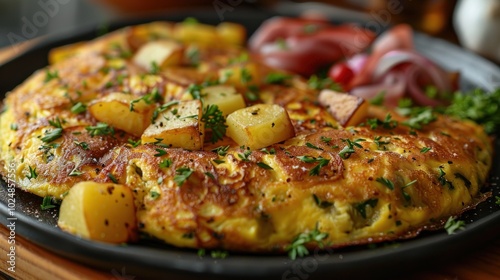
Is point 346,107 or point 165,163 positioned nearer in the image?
point 165,163

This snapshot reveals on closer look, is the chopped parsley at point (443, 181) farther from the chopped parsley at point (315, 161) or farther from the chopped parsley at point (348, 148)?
the chopped parsley at point (315, 161)

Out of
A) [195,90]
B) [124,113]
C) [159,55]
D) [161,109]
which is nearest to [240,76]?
[195,90]

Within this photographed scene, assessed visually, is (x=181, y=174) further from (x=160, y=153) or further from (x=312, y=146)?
(x=312, y=146)

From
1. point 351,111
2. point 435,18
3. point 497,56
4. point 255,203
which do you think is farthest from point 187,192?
point 435,18

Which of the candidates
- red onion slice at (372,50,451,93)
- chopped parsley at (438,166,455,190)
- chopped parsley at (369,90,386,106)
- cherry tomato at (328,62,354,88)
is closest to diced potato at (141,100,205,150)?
chopped parsley at (438,166,455,190)

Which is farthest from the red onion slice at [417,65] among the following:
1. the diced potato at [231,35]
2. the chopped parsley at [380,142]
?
the chopped parsley at [380,142]

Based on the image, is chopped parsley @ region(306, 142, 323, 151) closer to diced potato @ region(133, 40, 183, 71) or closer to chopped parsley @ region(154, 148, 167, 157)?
chopped parsley @ region(154, 148, 167, 157)

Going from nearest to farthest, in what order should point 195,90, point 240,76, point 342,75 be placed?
point 195,90
point 240,76
point 342,75
